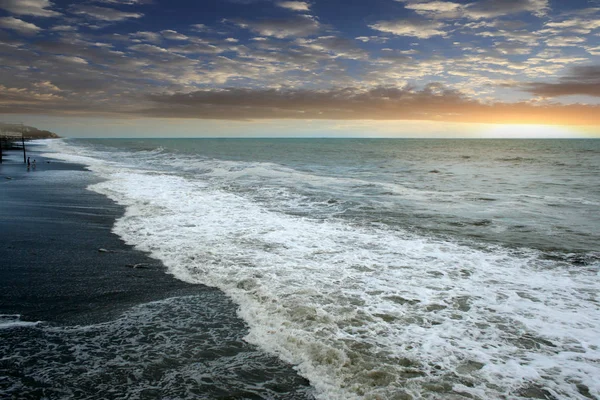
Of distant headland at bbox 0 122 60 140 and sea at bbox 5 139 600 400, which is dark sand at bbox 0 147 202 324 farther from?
distant headland at bbox 0 122 60 140

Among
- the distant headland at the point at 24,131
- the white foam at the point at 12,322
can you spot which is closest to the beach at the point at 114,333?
the white foam at the point at 12,322

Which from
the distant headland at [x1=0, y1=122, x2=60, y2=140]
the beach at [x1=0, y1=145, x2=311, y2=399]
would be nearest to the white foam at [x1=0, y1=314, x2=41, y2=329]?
the beach at [x1=0, y1=145, x2=311, y2=399]

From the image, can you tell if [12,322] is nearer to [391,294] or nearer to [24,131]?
[391,294]

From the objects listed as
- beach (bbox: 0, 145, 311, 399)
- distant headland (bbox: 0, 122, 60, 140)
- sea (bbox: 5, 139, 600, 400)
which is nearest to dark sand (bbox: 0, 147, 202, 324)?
beach (bbox: 0, 145, 311, 399)

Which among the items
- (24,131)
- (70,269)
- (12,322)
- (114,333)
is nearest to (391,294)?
(114,333)

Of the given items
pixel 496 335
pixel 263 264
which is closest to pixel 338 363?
pixel 496 335

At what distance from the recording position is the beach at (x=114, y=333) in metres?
4.14

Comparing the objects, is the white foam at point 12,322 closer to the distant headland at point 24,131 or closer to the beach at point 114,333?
the beach at point 114,333

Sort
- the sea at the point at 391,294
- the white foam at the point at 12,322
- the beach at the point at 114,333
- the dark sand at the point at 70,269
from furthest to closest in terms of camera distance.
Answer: the dark sand at the point at 70,269 < the white foam at the point at 12,322 < the sea at the point at 391,294 < the beach at the point at 114,333

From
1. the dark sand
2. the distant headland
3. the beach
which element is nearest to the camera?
the beach

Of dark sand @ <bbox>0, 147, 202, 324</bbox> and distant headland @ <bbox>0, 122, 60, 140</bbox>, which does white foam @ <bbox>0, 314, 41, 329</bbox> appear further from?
distant headland @ <bbox>0, 122, 60, 140</bbox>

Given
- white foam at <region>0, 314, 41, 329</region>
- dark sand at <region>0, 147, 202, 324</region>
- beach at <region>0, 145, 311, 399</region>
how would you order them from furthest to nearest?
1. dark sand at <region>0, 147, 202, 324</region>
2. white foam at <region>0, 314, 41, 329</region>
3. beach at <region>0, 145, 311, 399</region>

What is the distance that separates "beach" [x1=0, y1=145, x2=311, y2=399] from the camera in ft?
13.6

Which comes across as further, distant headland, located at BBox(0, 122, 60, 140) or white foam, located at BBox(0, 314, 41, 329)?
distant headland, located at BBox(0, 122, 60, 140)
